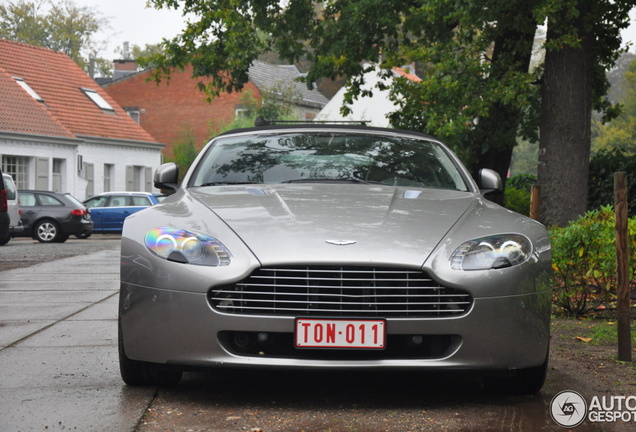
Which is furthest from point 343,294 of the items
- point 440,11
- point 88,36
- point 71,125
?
point 88,36

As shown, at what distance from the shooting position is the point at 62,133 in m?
42.4

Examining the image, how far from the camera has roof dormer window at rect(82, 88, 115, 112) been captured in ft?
159

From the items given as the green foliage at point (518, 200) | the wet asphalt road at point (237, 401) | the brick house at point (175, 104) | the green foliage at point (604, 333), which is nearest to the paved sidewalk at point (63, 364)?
the wet asphalt road at point (237, 401)

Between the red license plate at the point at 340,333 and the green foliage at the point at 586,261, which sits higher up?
the red license plate at the point at 340,333

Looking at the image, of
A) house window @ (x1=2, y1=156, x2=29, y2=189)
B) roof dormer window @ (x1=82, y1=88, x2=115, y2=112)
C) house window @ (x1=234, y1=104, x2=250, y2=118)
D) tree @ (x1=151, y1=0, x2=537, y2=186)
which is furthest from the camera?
house window @ (x1=234, y1=104, x2=250, y2=118)

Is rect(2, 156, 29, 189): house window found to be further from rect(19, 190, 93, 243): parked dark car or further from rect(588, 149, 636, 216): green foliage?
rect(588, 149, 636, 216): green foliage

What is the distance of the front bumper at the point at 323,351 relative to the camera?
16.3 ft

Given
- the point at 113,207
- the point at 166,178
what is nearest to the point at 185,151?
the point at 113,207

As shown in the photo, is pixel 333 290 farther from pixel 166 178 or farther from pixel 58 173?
pixel 58 173

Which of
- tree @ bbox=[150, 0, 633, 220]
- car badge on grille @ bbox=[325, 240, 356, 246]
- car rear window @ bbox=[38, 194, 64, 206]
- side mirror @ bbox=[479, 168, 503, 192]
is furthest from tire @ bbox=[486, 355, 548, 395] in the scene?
car rear window @ bbox=[38, 194, 64, 206]

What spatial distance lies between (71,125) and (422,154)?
39738 mm

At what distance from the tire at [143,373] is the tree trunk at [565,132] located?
10.1 meters

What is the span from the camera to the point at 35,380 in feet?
19.1

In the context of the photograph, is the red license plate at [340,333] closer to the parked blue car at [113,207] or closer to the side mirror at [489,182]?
the side mirror at [489,182]
